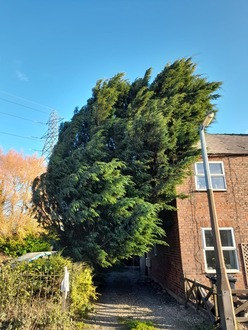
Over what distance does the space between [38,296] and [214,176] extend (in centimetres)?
919

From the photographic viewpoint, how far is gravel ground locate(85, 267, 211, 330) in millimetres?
6676

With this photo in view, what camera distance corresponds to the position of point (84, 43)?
10.4 m

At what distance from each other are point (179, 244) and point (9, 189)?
665 inches

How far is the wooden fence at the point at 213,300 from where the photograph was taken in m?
6.56

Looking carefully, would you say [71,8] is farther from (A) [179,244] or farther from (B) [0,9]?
(A) [179,244]

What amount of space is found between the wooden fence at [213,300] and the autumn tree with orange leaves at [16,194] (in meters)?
13.6

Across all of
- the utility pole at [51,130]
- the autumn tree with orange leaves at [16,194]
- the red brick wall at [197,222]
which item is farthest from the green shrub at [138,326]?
the utility pole at [51,130]

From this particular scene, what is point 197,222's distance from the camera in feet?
34.1

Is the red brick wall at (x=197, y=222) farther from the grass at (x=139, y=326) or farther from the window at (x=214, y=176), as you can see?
the grass at (x=139, y=326)

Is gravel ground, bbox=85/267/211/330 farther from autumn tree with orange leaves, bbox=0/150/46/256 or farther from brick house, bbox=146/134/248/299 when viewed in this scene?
autumn tree with orange leaves, bbox=0/150/46/256

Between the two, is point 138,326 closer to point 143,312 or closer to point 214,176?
point 143,312

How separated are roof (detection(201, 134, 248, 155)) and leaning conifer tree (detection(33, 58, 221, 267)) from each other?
2.10m

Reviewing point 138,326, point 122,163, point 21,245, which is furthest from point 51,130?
point 138,326

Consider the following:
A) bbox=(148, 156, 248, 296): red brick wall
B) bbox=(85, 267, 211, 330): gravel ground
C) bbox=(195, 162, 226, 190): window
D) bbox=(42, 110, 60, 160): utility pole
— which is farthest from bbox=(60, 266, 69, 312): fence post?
bbox=(42, 110, 60, 160): utility pole
